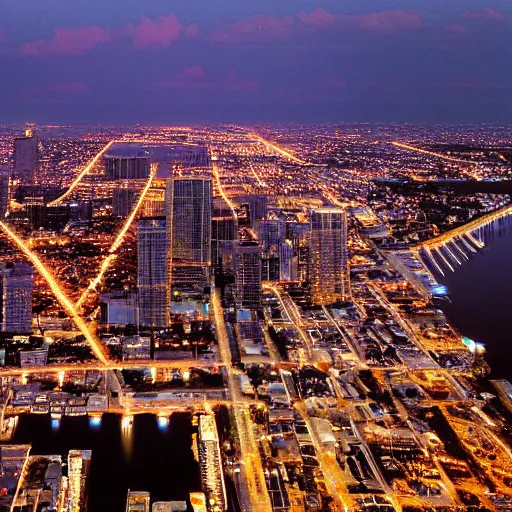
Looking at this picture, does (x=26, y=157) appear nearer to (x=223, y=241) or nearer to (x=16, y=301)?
(x=223, y=241)

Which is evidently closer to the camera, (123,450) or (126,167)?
(123,450)

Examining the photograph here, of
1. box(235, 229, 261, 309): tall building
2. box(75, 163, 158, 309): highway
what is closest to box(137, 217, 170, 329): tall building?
box(75, 163, 158, 309): highway

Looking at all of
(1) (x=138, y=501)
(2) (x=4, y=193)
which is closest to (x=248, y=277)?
(1) (x=138, y=501)

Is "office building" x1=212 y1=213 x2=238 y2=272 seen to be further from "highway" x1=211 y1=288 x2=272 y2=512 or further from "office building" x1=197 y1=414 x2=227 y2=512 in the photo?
"office building" x1=197 y1=414 x2=227 y2=512

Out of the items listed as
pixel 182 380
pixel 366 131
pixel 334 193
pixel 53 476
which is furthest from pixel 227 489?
pixel 366 131

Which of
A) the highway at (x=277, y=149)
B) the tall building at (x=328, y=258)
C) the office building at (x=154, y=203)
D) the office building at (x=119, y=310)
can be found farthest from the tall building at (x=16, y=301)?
the highway at (x=277, y=149)

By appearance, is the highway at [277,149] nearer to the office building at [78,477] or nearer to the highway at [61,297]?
the highway at [61,297]
